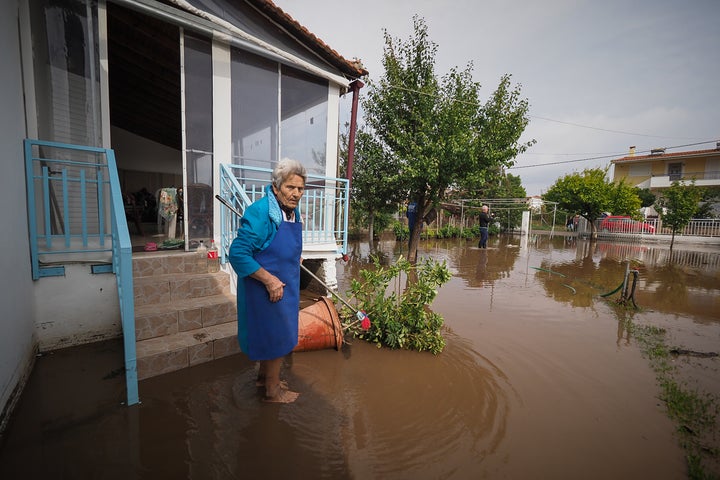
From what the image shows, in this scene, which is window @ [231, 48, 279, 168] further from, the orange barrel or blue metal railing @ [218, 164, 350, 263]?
the orange barrel

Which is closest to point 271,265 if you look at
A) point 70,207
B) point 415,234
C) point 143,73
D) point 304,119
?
point 70,207

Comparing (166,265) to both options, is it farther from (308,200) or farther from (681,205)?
(681,205)

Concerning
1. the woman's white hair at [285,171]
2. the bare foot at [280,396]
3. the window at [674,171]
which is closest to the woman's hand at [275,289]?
the woman's white hair at [285,171]

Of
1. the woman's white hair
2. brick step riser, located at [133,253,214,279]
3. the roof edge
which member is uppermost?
the roof edge

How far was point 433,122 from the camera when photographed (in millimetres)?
7645

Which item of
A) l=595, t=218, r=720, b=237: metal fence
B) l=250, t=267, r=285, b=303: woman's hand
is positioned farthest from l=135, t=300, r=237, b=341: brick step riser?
l=595, t=218, r=720, b=237: metal fence

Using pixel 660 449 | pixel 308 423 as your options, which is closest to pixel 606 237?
pixel 660 449

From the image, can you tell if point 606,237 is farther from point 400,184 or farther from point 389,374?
point 389,374

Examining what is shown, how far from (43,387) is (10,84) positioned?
2.33 m

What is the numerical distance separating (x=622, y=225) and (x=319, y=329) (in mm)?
22516

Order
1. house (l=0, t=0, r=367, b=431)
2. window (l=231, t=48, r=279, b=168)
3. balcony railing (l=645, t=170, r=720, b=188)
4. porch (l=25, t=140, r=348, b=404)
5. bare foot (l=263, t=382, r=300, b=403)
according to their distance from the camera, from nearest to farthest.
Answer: bare foot (l=263, t=382, r=300, b=403) < house (l=0, t=0, r=367, b=431) < porch (l=25, t=140, r=348, b=404) < window (l=231, t=48, r=279, b=168) < balcony railing (l=645, t=170, r=720, b=188)

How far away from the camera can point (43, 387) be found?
7.86 feet

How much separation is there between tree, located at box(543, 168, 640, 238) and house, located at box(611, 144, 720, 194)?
721 cm

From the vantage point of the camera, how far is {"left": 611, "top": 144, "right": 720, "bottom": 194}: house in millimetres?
23125
